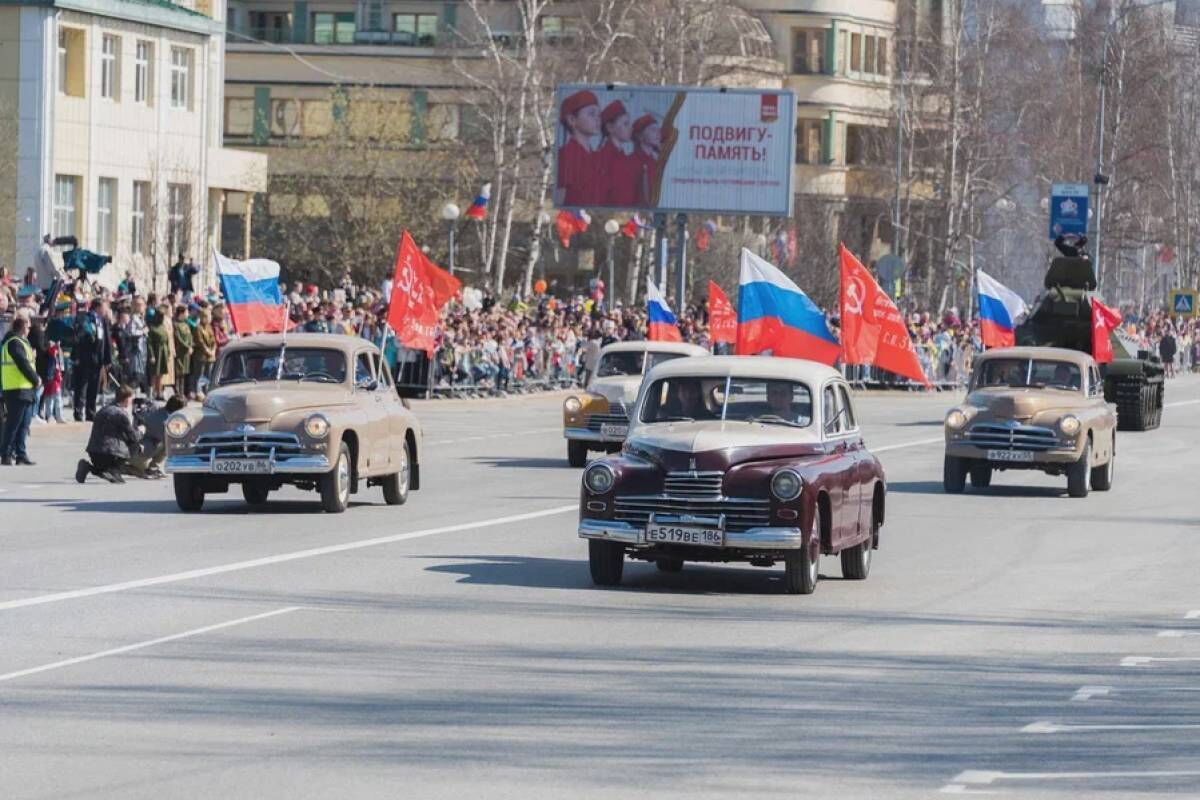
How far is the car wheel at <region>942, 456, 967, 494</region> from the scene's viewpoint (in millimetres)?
30141

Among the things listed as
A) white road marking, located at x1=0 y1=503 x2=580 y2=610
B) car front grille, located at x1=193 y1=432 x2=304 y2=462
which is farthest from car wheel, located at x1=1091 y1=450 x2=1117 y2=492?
car front grille, located at x1=193 y1=432 x2=304 y2=462

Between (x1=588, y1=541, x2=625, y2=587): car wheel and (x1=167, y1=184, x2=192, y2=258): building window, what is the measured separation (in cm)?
4582

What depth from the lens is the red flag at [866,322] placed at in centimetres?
3166

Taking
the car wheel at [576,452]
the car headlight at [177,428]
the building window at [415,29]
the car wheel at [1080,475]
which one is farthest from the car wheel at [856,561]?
the building window at [415,29]

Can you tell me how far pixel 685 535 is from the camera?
17203 millimetres

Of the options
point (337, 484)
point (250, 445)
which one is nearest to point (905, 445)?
point (337, 484)

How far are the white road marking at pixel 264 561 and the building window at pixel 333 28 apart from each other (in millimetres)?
84063

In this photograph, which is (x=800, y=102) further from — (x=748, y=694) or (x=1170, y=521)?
(x=748, y=694)

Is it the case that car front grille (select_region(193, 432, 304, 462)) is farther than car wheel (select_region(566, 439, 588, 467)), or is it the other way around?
car wheel (select_region(566, 439, 588, 467))

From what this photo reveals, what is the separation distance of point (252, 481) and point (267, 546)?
137 inches

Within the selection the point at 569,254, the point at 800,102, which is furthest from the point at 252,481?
the point at 800,102

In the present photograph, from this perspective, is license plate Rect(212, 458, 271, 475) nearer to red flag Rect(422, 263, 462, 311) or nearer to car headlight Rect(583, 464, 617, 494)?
car headlight Rect(583, 464, 617, 494)

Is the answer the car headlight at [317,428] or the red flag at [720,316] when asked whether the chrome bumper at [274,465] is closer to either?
the car headlight at [317,428]

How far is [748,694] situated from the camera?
12.7m
